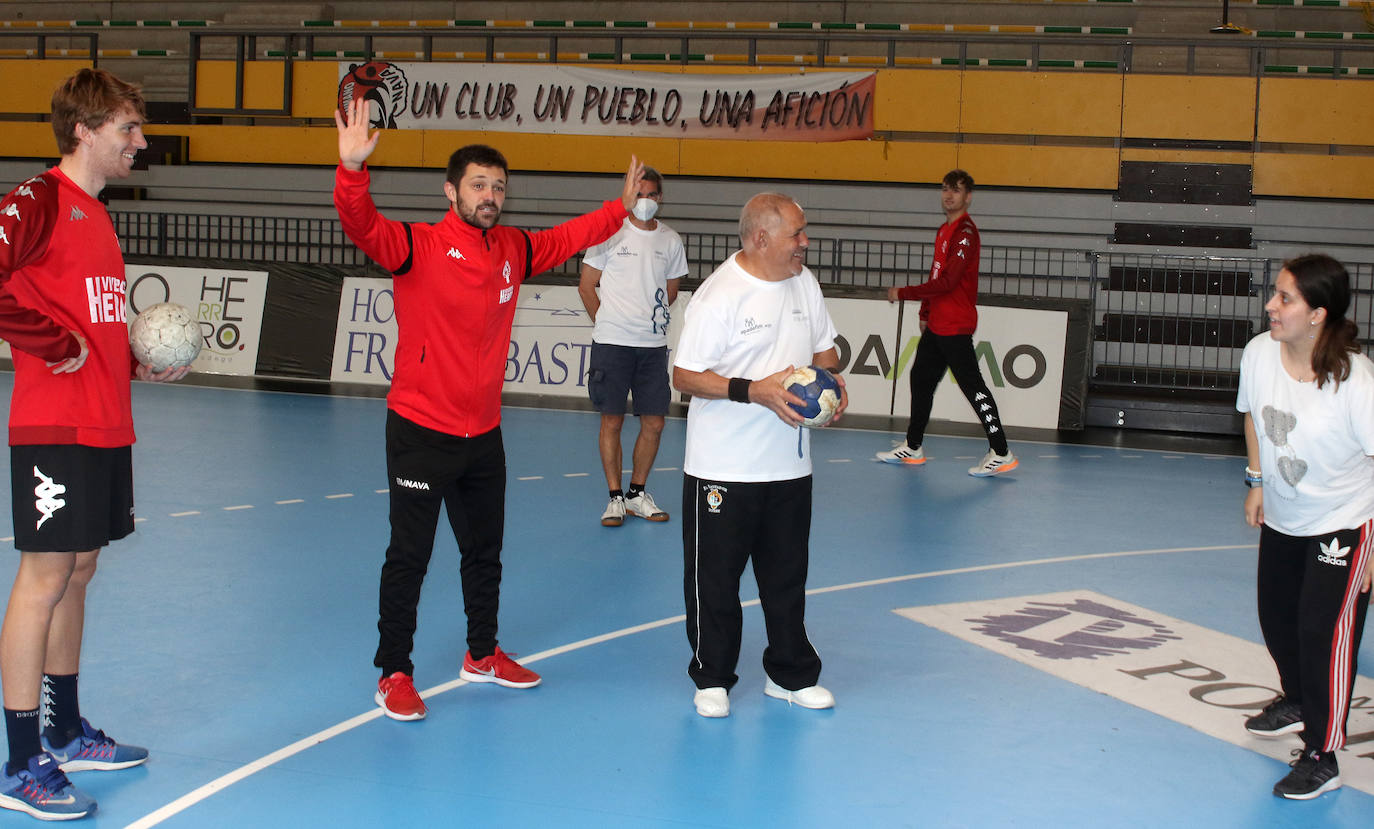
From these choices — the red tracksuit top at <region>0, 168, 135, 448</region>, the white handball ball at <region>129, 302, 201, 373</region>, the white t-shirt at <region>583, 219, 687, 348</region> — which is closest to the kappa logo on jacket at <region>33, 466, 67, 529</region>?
the red tracksuit top at <region>0, 168, 135, 448</region>

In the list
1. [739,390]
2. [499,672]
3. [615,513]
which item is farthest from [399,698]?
[615,513]

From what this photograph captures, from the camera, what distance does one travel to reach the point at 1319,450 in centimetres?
420

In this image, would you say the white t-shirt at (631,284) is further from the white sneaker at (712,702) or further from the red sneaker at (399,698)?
the red sneaker at (399,698)

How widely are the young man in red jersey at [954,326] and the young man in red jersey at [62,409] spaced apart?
7119 mm

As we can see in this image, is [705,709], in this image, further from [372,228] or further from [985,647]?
[372,228]

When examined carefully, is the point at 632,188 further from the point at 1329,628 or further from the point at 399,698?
the point at 1329,628

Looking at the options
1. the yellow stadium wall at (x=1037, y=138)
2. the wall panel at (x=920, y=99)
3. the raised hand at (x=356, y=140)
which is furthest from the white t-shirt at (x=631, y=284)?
the wall panel at (x=920, y=99)

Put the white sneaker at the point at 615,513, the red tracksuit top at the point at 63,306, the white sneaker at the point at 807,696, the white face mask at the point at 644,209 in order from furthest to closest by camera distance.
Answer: the white sneaker at the point at 615,513 → the white face mask at the point at 644,209 → the white sneaker at the point at 807,696 → the red tracksuit top at the point at 63,306

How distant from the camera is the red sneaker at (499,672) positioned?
5031mm

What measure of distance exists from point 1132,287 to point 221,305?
11198 mm

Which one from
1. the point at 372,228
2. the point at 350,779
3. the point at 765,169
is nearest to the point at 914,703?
the point at 350,779

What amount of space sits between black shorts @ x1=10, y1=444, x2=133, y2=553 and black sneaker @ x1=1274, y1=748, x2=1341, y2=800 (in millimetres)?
3911

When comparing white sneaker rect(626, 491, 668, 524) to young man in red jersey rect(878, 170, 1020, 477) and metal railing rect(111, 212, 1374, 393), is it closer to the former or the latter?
young man in red jersey rect(878, 170, 1020, 477)

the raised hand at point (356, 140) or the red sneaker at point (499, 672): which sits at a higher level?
the raised hand at point (356, 140)
